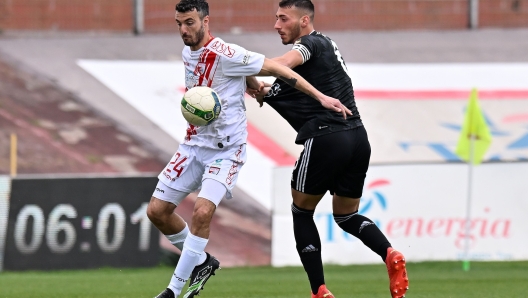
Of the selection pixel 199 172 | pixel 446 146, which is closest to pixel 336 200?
pixel 199 172

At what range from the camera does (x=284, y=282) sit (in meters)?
10.1

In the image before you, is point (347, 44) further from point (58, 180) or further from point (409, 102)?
point (58, 180)

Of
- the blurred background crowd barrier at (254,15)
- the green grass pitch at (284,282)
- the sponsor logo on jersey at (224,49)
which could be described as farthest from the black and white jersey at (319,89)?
the blurred background crowd barrier at (254,15)

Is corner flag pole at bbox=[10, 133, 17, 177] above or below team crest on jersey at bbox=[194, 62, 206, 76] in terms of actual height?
below

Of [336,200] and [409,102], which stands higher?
[336,200]

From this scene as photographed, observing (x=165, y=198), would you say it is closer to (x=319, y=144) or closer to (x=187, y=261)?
(x=187, y=261)

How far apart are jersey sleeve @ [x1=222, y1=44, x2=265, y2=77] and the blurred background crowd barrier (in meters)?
13.9

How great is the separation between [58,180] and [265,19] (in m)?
10.1

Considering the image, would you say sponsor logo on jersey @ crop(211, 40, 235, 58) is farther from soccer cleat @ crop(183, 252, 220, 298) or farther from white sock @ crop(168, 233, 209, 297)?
soccer cleat @ crop(183, 252, 220, 298)

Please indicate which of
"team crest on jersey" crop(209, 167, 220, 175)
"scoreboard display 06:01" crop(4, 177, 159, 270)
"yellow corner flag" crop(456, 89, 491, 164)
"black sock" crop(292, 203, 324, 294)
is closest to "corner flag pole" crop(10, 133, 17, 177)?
"scoreboard display 06:01" crop(4, 177, 159, 270)

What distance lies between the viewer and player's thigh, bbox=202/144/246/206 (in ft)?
22.7

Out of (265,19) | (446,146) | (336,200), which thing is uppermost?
(336,200)

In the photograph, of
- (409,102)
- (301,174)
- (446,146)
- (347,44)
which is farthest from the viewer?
(347,44)

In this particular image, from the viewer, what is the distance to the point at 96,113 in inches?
683
